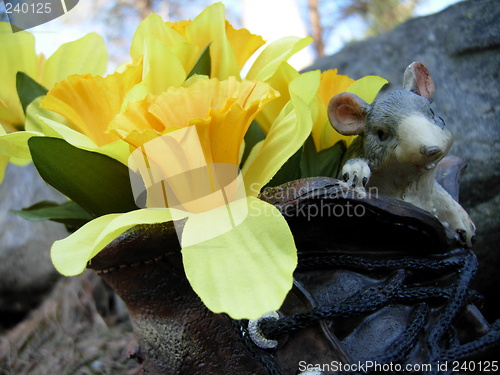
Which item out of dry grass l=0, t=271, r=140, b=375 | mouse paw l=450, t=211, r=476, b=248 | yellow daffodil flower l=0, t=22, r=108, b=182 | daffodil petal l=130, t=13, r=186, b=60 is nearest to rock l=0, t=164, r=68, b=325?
dry grass l=0, t=271, r=140, b=375

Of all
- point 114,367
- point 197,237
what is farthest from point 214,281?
point 114,367

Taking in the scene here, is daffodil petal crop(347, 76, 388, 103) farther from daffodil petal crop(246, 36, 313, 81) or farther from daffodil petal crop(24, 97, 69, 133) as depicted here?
daffodil petal crop(24, 97, 69, 133)

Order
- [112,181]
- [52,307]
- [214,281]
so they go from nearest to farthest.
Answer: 1. [214,281]
2. [112,181]
3. [52,307]

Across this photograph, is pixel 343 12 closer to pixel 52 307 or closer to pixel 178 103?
pixel 52 307

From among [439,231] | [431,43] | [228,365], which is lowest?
[228,365]

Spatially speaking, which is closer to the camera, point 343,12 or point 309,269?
point 309,269

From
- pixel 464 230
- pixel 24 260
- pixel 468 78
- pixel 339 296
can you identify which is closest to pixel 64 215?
pixel 339 296

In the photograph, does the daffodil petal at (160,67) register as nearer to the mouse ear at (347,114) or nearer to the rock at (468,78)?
the mouse ear at (347,114)
